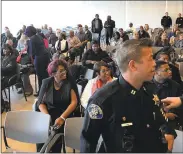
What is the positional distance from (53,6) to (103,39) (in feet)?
11.1

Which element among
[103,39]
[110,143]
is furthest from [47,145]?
[103,39]

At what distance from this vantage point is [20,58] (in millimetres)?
7199

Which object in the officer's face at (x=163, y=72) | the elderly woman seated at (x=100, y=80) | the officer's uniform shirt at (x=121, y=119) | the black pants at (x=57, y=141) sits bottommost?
the black pants at (x=57, y=141)

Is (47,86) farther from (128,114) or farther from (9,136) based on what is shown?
(128,114)

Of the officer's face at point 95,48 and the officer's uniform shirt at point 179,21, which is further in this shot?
the officer's uniform shirt at point 179,21

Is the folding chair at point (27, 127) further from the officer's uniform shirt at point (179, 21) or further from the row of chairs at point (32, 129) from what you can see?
the officer's uniform shirt at point (179, 21)

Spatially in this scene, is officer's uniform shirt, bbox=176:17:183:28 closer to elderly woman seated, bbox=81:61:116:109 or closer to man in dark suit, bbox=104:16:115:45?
man in dark suit, bbox=104:16:115:45

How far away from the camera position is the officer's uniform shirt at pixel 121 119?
64.7 inches

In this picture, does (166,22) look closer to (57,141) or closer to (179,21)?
(179,21)

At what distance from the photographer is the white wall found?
1542cm

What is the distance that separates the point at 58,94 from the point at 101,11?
44.2ft

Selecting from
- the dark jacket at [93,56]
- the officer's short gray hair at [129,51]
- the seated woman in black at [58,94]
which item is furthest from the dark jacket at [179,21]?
the officer's short gray hair at [129,51]

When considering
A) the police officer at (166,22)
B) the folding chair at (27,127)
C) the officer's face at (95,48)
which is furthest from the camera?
the police officer at (166,22)

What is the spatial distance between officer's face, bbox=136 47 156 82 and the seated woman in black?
6.23 feet
